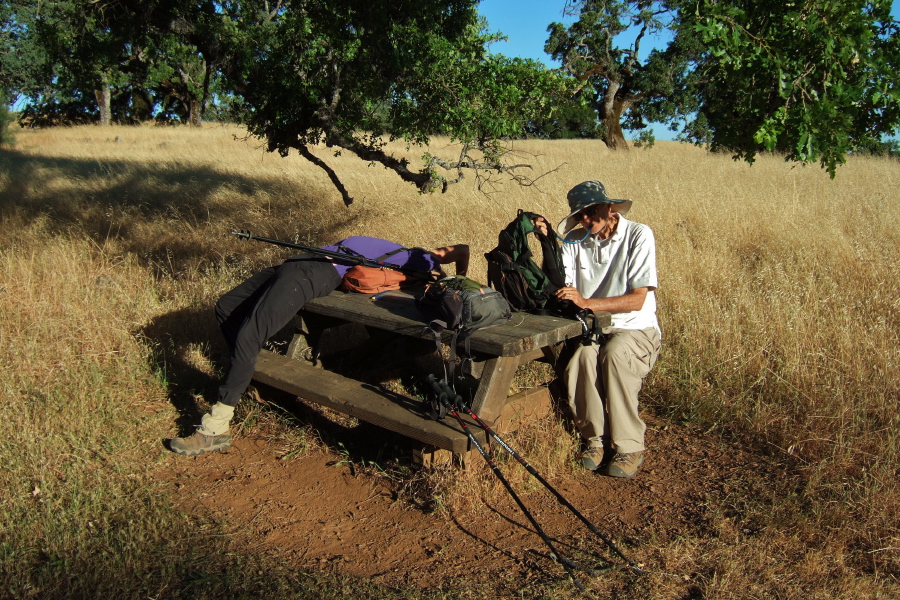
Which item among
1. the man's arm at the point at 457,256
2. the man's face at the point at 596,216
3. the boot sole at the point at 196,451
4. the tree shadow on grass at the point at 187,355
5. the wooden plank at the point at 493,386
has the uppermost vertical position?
the man's face at the point at 596,216

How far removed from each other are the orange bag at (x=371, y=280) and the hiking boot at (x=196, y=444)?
120cm

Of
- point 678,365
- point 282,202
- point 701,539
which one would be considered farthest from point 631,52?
point 701,539

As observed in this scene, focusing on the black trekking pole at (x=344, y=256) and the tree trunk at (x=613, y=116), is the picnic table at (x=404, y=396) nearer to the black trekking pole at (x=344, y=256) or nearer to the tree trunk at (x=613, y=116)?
the black trekking pole at (x=344, y=256)

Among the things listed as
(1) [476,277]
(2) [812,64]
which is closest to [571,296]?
(2) [812,64]

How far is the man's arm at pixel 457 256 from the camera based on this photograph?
14.7 ft

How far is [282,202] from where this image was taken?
1053cm

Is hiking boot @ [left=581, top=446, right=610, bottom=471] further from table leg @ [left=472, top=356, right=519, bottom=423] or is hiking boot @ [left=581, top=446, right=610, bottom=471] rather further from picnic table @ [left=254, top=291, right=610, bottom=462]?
table leg @ [left=472, top=356, right=519, bottom=423]

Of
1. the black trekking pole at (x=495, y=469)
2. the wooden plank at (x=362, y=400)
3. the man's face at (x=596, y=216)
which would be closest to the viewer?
the black trekking pole at (x=495, y=469)

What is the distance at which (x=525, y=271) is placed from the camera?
3.75m

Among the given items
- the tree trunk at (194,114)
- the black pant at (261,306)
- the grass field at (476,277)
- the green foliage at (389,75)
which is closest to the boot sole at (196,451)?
the grass field at (476,277)

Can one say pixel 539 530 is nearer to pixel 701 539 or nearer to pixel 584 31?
pixel 701 539

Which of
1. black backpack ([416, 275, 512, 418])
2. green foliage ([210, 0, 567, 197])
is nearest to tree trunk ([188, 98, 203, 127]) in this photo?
green foliage ([210, 0, 567, 197])

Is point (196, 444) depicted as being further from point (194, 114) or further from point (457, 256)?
point (194, 114)

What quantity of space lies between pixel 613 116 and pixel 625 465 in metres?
21.7
